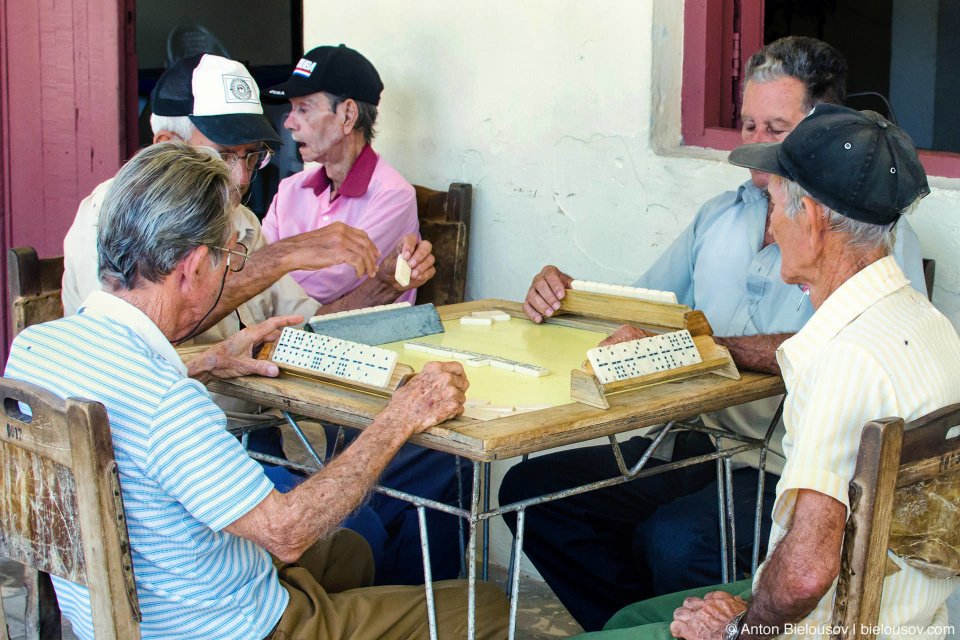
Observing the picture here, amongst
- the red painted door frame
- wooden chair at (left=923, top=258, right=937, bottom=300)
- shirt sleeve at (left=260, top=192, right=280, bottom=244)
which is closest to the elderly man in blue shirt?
wooden chair at (left=923, top=258, right=937, bottom=300)

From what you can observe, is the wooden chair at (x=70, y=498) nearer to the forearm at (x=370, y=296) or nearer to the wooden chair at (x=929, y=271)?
the forearm at (x=370, y=296)

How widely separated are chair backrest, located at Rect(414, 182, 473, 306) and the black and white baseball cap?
0.87m

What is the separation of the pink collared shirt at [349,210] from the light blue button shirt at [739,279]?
100 cm

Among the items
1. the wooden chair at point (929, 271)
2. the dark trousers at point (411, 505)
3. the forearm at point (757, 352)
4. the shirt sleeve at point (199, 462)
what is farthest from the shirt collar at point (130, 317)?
the wooden chair at point (929, 271)

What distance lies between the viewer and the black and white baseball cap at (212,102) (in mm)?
2932

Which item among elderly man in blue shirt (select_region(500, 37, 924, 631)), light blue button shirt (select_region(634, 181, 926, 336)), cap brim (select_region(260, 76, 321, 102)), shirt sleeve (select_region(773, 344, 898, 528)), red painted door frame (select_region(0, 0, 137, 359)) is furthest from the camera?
red painted door frame (select_region(0, 0, 137, 359))

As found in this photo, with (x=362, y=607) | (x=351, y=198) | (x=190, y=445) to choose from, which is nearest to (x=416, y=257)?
(x=351, y=198)

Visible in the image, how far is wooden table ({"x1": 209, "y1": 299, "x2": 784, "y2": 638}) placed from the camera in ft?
5.65

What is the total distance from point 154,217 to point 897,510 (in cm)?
129

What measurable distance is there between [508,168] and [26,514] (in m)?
2.40

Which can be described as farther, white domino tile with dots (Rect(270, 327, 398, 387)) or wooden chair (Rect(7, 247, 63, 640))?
wooden chair (Rect(7, 247, 63, 640))

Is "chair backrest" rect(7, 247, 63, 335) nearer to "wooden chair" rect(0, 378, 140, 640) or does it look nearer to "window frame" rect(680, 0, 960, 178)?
"wooden chair" rect(0, 378, 140, 640)

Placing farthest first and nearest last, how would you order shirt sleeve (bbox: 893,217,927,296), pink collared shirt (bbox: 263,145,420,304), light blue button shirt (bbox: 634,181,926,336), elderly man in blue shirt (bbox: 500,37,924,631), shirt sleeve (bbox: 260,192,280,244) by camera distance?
1. shirt sleeve (bbox: 260,192,280,244)
2. pink collared shirt (bbox: 263,145,420,304)
3. light blue button shirt (bbox: 634,181,926,336)
4. elderly man in blue shirt (bbox: 500,37,924,631)
5. shirt sleeve (bbox: 893,217,927,296)

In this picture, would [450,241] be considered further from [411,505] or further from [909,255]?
[909,255]
